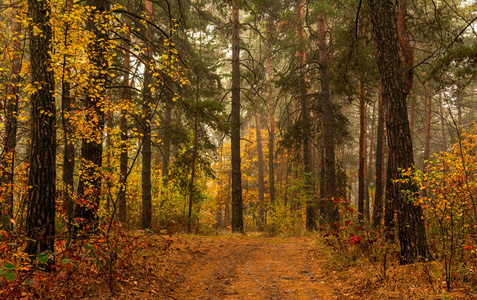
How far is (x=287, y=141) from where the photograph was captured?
1334 cm

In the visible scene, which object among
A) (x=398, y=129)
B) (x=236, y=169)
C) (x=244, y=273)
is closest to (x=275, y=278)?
(x=244, y=273)

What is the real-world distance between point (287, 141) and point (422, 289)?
9.81 metres

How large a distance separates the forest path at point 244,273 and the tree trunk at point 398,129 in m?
1.51

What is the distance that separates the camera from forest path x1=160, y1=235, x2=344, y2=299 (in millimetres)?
4766

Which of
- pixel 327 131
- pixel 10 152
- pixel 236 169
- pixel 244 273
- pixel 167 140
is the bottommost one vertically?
pixel 244 273

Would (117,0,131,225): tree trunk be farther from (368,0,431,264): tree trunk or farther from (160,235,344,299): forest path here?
(368,0,431,264): tree trunk

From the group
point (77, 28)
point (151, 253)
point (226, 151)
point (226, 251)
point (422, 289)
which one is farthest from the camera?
point (226, 151)

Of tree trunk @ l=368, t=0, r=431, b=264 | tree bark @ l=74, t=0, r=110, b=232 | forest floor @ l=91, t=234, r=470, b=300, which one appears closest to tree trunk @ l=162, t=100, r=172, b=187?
tree bark @ l=74, t=0, r=110, b=232

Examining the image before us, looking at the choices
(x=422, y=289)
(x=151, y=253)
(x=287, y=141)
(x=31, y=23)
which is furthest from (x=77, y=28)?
(x=287, y=141)

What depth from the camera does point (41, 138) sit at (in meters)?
4.55

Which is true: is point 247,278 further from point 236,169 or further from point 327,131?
point 327,131

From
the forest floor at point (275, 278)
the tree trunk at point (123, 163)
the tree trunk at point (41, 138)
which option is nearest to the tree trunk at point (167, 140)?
the tree trunk at point (123, 163)

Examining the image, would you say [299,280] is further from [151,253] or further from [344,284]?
[151,253]

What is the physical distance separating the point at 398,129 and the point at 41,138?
5.93m
